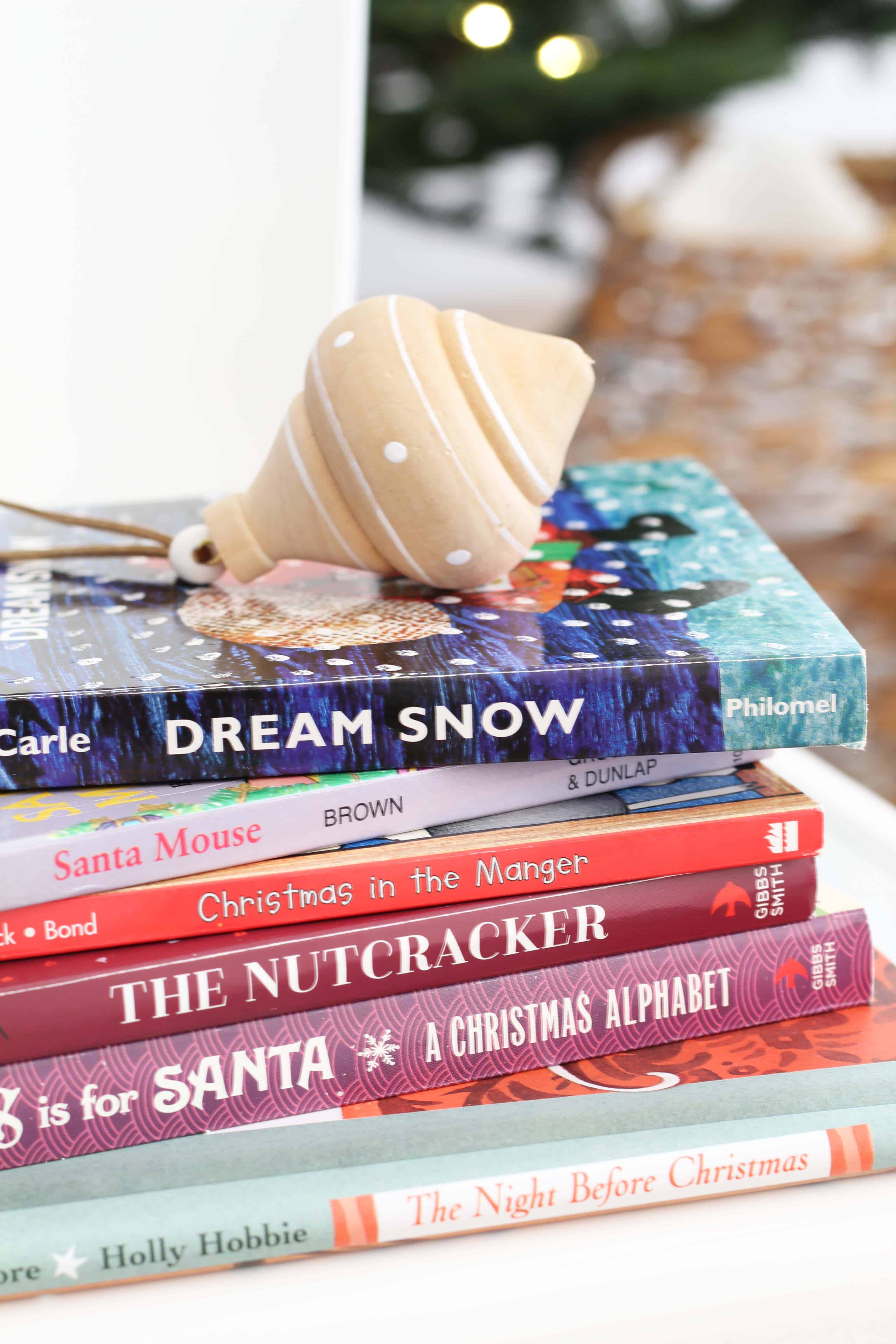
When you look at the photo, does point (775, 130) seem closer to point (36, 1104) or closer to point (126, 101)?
point (126, 101)

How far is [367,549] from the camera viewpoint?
428 mm

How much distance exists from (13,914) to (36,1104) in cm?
6

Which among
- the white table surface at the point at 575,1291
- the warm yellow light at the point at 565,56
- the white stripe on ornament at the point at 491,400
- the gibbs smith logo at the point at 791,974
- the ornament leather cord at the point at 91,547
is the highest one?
the warm yellow light at the point at 565,56

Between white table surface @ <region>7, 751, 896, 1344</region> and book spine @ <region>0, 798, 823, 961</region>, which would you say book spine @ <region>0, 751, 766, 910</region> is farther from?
white table surface @ <region>7, 751, 896, 1344</region>

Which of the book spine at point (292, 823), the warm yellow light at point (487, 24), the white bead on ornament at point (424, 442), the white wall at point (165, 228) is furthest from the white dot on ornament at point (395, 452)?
the warm yellow light at point (487, 24)

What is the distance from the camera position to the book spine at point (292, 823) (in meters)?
0.35

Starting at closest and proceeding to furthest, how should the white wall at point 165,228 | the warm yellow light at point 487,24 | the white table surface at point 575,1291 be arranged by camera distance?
1. the white table surface at point 575,1291
2. the white wall at point 165,228
3. the warm yellow light at point 487,24

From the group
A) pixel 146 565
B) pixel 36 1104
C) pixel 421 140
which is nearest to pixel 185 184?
pixel 146 565

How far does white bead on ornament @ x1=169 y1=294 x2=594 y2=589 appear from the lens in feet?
1.28

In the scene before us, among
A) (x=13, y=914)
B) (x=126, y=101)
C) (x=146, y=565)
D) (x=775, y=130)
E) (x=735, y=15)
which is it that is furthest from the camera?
(x=775, y=130)

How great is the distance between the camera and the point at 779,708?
1.28 ft

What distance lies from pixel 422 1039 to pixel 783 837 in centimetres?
15

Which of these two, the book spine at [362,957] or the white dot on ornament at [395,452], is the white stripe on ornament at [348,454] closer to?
the white dot on ornament at [395,452]

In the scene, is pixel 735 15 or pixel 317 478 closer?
pixel 317 478
